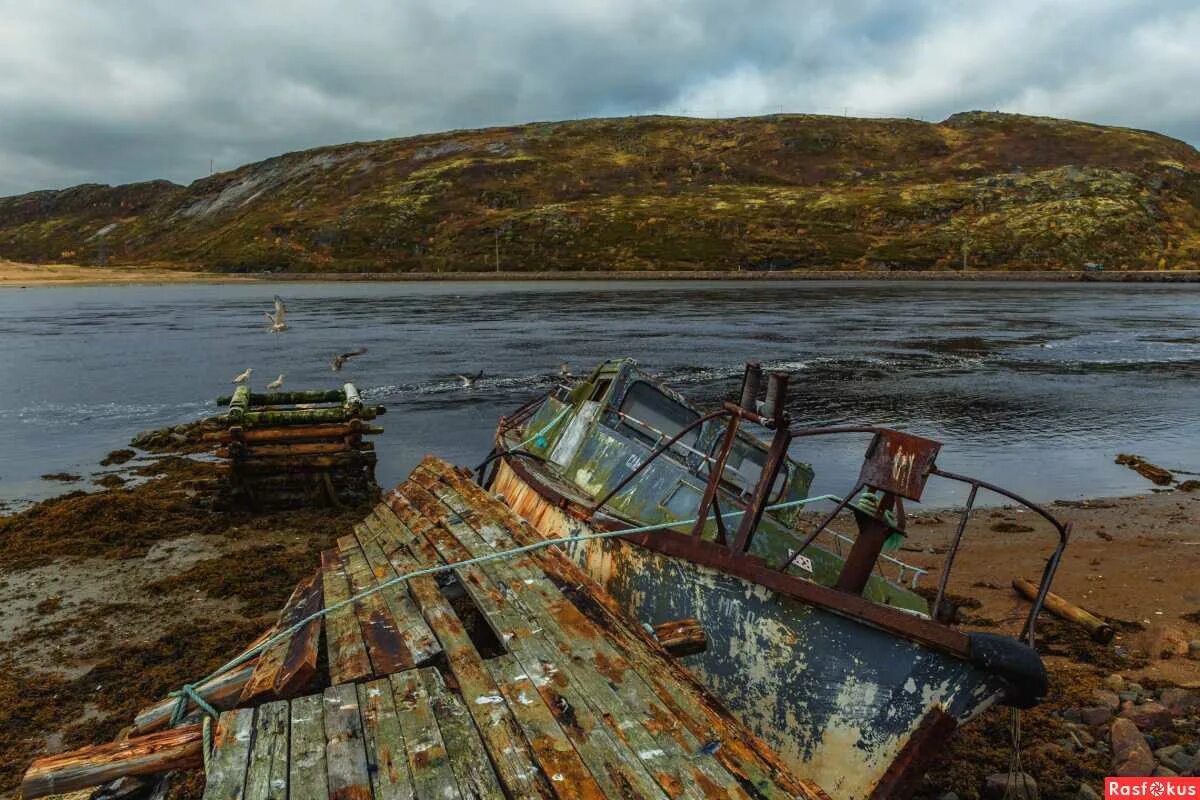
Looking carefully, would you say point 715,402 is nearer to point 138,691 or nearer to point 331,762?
point 138,691

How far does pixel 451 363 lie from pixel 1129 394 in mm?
31771

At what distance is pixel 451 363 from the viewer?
41.0 metres

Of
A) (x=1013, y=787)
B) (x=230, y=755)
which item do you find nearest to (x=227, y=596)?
(x=230, y=755)

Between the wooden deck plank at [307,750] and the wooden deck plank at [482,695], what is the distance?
0.97 metres

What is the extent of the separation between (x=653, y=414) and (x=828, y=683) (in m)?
6.24

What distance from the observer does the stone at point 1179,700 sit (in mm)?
8148

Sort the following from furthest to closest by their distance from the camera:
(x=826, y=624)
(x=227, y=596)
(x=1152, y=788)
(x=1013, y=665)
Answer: (x=227, y=596) < (x=1152, y=788) < (x=826, y=624) < (x=1013, y=665)

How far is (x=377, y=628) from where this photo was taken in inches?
260

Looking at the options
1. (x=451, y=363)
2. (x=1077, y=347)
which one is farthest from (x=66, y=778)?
(x=1077, y=347)

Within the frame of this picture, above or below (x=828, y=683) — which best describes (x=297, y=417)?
above

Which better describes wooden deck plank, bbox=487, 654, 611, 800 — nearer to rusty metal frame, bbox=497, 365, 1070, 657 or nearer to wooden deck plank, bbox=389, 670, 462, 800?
wooden deck plank, bbox=389, 670, 462, 800

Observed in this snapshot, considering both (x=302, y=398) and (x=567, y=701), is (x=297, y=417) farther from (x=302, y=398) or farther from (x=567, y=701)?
(x=567, y=701)

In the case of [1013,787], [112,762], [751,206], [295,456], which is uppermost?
[751,206]

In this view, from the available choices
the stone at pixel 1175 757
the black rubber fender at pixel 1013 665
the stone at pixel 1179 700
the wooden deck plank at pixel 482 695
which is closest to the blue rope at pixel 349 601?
the wooden deck plank at pixel 482 695
